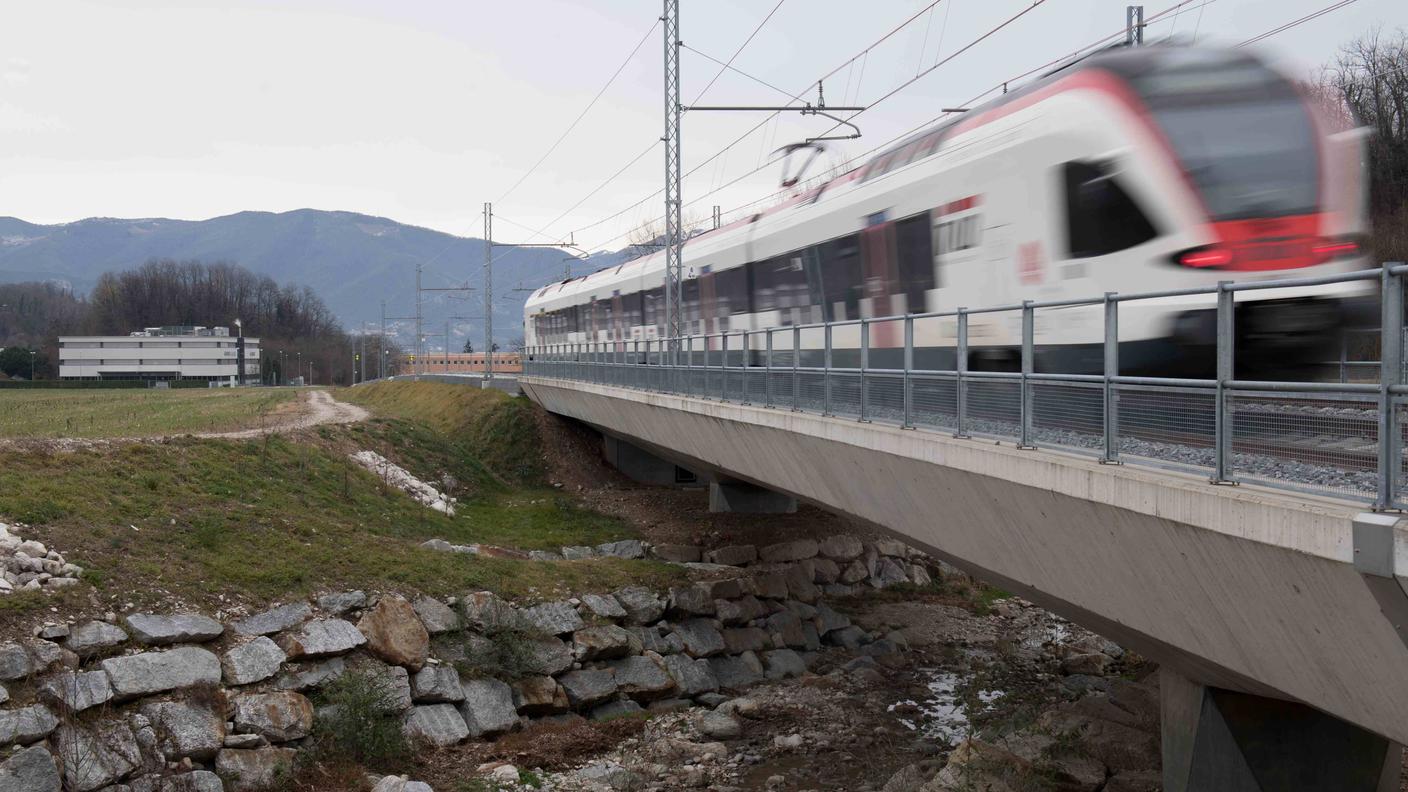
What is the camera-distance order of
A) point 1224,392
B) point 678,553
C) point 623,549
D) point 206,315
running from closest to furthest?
point 1224,392 < point 678,553 < point 623,549 < point 206,315

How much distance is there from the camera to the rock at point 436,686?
17.4 meters

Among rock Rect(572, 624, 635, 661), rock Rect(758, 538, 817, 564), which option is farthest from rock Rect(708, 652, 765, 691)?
rock Rect(758, 538, 817, 564)

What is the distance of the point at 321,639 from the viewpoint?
17141 mm

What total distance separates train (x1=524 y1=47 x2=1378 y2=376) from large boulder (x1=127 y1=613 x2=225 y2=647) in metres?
9.04

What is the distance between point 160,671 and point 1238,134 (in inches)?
548

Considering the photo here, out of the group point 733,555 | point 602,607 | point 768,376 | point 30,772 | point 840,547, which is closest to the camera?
point 30,772

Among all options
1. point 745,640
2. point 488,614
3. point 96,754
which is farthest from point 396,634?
point 745,640

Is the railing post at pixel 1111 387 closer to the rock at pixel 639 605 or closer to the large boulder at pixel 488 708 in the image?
the large boulder at pixel 488 708

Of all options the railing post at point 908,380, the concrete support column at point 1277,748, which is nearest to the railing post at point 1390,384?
A: the concrete support column at point 1277,748

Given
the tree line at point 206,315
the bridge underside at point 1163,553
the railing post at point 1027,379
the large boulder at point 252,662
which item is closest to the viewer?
the bridge underside at point 1163,553

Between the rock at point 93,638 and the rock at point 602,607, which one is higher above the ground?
the rock at point 93,638

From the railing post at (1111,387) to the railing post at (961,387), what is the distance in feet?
8.28

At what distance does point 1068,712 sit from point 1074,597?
6.83m

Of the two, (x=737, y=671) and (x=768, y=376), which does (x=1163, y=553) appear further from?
(x=737, y=671)
